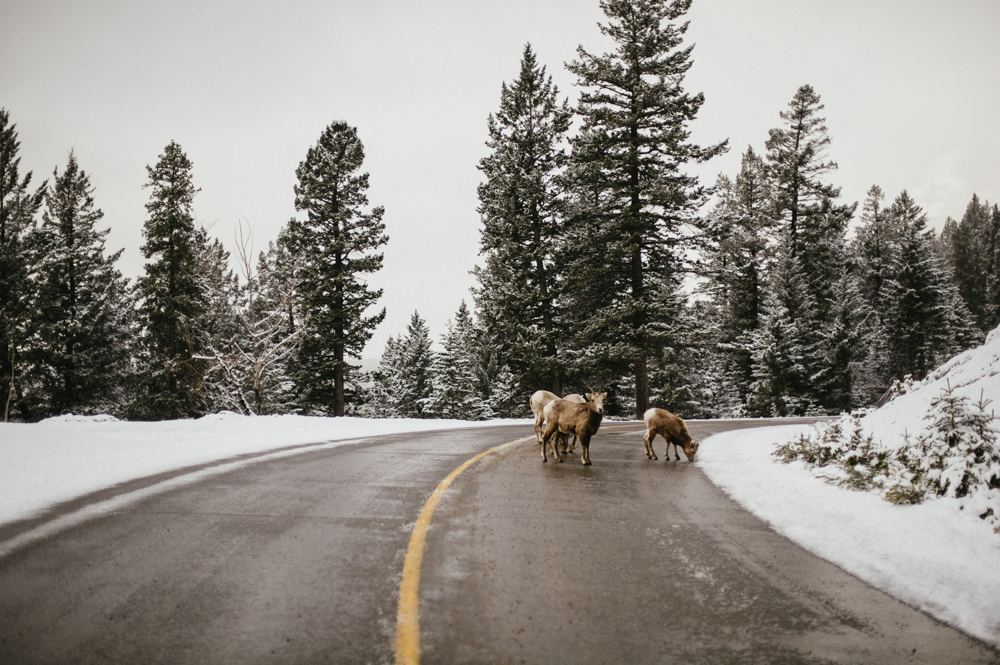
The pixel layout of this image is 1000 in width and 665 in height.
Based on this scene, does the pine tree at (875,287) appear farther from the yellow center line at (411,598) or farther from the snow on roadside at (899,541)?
the yellow center line at (411,598)

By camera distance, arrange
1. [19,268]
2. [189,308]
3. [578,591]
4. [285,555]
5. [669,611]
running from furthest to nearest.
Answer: [189,308], [19,268], [285,555], [578,591], [669,611]

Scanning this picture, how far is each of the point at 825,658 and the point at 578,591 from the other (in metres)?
1.34

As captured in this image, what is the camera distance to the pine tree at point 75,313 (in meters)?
29.6

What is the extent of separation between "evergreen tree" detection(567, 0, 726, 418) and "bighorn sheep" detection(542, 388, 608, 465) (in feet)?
45.6

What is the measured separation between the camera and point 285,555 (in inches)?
149

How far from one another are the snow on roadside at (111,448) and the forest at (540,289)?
716 centimetres

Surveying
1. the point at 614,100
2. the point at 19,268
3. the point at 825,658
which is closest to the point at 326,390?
the point at 19,268

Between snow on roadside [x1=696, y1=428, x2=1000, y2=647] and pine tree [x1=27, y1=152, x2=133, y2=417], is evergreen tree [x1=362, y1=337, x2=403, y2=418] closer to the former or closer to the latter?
pine tree [x1=27, y1=152, x2=133, y2=417]

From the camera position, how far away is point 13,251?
27562 mm

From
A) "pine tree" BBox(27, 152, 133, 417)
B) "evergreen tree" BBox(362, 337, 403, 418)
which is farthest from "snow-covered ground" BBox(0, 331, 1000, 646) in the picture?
"evergreen tree" BBox(362, 337, 403, 418)

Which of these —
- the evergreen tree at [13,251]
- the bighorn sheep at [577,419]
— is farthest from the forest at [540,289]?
the bighorn sheep at [577,419]

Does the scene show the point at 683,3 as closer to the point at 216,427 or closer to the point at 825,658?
the point at 216,427

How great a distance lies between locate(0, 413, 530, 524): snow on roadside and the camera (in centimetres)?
580

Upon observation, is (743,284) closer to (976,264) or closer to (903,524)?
(903,524)
